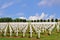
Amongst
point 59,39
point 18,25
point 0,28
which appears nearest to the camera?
point 59,39

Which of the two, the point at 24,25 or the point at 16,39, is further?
the point at 24,25

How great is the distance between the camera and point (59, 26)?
36.0 m

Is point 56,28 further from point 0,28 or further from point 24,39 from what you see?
point 24,39

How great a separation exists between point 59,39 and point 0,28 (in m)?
11.3

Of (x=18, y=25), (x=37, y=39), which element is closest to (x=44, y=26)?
(x=18, y=25)

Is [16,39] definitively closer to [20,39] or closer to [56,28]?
[20,39]

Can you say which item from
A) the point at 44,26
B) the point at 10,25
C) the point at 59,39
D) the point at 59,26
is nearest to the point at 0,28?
the point at 10,25

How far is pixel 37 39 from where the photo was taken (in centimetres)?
2638

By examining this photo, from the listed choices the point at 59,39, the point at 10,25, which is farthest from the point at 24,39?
the point at 10,25

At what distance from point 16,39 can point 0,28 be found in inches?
347

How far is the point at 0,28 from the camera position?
113 ft

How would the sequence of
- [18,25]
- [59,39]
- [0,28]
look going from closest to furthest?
1. [59,39]
2. [0,28]
3. [18,25]

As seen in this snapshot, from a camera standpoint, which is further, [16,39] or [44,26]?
[44,26]

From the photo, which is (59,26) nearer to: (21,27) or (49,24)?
(49,24)
